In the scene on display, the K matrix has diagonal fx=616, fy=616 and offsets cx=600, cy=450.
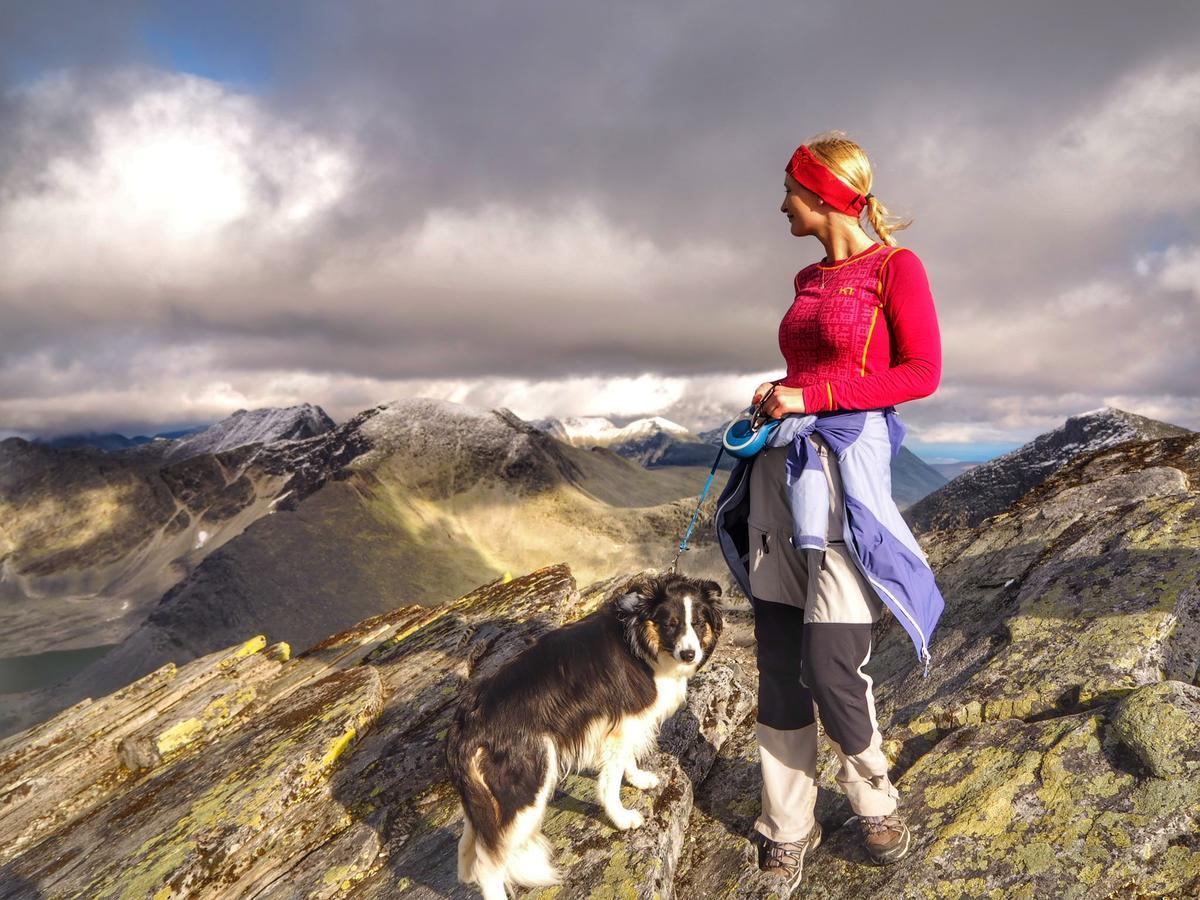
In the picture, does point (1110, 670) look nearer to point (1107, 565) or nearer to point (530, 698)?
point (1107, 565)

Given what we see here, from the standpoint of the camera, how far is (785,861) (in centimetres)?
548

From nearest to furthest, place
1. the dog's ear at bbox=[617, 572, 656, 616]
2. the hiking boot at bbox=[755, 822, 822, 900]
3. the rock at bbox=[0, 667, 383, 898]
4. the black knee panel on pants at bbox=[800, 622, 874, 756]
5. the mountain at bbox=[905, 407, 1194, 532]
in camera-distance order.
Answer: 1. the black knee panel on pants at bbox=[800, 622, 874, 756]
2. the hiking boot at bbox=[755, 822, 822, 900]
3. the dog's ear at bbox=[617, 572, 656, 616]
4. the rock at bbox=[0, 667, 383, 898]
5. the mountain at bbox=[905, 407, 1194, 532]

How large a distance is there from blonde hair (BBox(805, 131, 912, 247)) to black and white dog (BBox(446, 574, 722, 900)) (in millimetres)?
3957

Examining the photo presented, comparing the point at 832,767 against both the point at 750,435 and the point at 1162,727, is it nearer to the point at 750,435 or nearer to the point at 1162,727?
the point at 1162,727

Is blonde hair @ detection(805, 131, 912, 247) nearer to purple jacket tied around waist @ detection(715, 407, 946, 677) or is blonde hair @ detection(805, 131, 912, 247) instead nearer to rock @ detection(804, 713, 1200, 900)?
purple jacket tied around waist @ detection(715, 407, 946, 677)

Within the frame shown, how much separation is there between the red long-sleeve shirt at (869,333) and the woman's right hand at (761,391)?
27 cm

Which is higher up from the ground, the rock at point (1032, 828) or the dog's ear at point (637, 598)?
the dog's ear at point (637, 598)

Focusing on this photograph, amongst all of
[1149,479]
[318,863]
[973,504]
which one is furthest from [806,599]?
[973,504]

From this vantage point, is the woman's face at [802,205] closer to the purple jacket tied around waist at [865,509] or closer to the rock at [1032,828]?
the purple jacket tied around waist at [865,509]

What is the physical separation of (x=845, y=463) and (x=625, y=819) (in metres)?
4.33

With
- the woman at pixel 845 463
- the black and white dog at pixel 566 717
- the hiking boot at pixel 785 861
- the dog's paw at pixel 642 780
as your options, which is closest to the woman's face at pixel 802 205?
the woman at pixel 845 463

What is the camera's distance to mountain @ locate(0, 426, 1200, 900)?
490 cm

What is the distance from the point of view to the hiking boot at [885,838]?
5.12 metres

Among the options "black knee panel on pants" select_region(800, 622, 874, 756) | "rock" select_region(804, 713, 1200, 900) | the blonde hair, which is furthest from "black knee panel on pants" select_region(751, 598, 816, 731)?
the blonde hair
